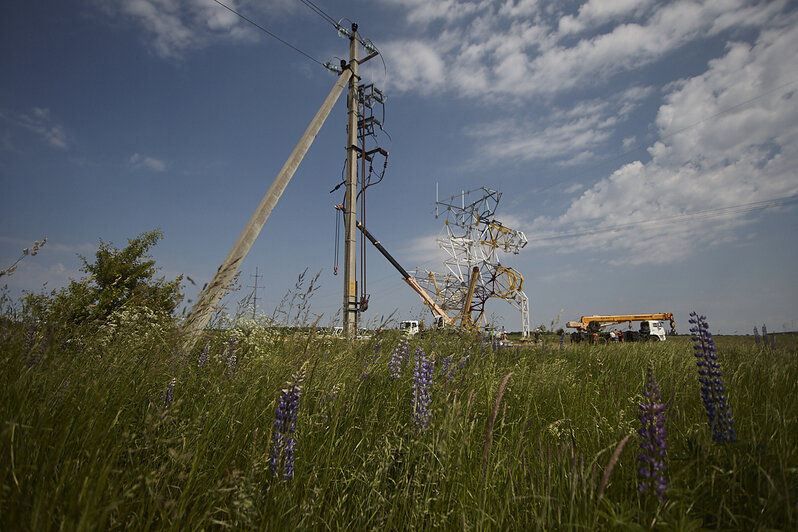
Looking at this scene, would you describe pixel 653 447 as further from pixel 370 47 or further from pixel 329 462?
pixel 370 47

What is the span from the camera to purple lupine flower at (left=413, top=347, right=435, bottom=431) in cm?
219

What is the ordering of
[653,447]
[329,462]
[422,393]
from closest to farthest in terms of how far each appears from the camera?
1. [653,447]
2. [329,462]
3. [422,393]

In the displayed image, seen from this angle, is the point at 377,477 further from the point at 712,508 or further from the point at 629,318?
the point at 629,318

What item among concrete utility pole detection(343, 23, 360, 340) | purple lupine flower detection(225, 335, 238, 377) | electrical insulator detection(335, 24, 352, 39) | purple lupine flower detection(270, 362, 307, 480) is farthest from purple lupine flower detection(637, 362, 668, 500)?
electrical insulator detection(335, 24, 352, 39)

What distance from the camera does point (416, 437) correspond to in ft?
6.78

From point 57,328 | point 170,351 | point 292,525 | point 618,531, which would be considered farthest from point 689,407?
point 57,328

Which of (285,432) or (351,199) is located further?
(351,199)

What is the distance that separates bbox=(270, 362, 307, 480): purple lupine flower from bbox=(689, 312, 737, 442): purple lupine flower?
1861 mm

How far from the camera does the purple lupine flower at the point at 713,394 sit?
166 cm

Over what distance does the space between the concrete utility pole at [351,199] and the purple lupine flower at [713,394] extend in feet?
23.6

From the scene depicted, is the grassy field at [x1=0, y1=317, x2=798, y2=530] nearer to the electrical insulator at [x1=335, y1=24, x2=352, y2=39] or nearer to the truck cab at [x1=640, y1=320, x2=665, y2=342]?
the electrical insulator at [x1=335, y1=24, x2=352, y2=39]

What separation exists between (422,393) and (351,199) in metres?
7.41

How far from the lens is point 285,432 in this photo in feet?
5.55

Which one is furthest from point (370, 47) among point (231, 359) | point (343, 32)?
point (231, 359)
